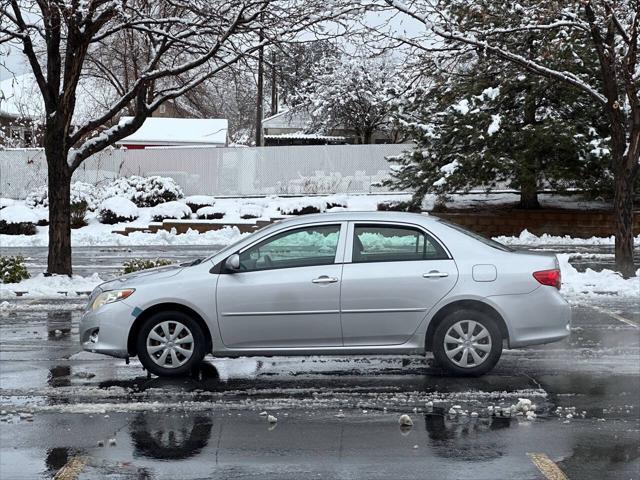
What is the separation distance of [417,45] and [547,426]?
30.7 ft

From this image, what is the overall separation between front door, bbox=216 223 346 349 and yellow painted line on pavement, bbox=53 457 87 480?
2.58m

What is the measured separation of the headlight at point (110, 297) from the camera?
8.51 m

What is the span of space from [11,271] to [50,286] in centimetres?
93

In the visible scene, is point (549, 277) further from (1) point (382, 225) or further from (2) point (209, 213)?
(2) point (209, 213)

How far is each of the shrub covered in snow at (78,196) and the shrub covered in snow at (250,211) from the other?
5.08 m

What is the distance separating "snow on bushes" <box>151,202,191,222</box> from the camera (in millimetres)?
29016

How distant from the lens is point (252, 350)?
843 centimetres

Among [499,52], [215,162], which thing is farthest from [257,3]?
[215,162]

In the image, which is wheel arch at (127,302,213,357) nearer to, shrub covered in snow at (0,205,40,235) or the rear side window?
the rear side window

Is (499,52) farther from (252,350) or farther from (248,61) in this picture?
(252,350)

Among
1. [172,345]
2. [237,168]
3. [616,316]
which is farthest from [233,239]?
[172,345]

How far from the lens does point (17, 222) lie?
27797mm

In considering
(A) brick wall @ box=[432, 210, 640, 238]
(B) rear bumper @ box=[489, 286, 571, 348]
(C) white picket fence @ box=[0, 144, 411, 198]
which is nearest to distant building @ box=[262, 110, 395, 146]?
(C) white picket fence @ box=[0, 144, 411, 198]

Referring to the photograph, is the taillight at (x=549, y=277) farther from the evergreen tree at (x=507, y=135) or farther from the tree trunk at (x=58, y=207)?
the evergreen tree at (x=507, y=135)
